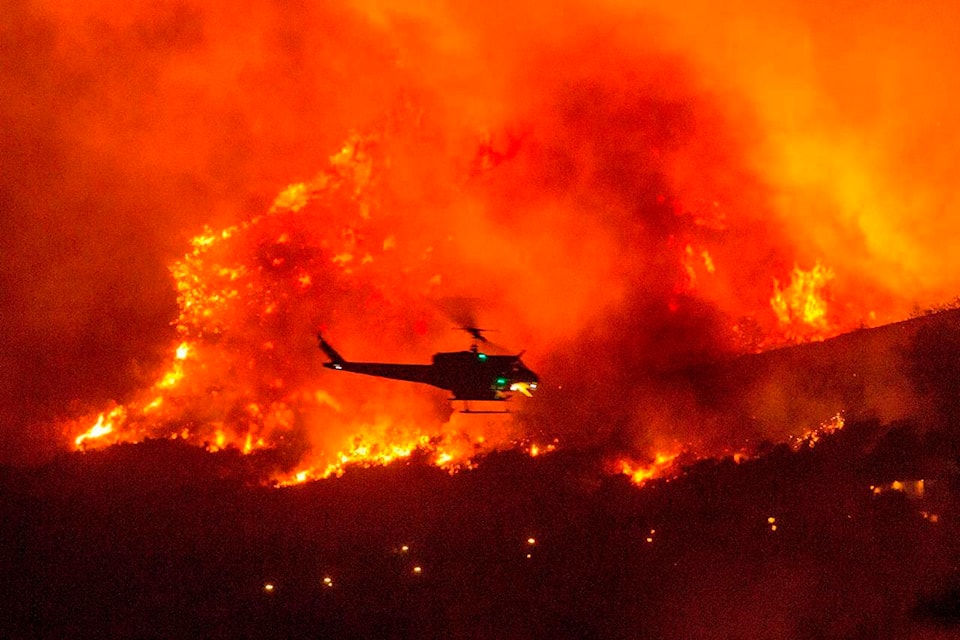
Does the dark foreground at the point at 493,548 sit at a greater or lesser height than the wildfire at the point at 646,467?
lesser

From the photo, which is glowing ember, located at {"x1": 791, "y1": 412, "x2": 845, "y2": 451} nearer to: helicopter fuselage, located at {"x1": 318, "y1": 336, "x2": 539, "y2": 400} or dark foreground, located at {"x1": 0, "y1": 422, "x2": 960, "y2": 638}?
dark foreground, located at {"x1": 0, "y1": 422, "x2": 960, "y2": 638}

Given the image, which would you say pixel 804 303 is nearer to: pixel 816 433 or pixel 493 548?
pixel 816 433

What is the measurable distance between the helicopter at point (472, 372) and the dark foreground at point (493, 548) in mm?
8962

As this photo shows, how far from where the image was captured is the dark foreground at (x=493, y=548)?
2425 centimetres

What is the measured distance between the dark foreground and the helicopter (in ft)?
29.4

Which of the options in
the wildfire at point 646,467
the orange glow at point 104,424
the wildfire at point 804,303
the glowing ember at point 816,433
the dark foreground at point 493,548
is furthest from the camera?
the wildfire at point 646,467

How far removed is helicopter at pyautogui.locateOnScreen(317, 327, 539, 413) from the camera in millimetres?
16031

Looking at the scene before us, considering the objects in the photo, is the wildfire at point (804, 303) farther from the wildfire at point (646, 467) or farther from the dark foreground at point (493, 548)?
the wildfire at point (646, 467)

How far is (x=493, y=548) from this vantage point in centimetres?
2523

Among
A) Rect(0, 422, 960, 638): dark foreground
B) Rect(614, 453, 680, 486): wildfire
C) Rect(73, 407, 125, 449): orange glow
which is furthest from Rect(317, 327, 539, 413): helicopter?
Rect(614, 453, 680, 486): wildfire

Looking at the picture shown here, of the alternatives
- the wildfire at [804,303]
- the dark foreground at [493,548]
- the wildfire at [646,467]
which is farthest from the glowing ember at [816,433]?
the wildfire at [646,467]

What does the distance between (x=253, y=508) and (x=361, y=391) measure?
4313 millimetres

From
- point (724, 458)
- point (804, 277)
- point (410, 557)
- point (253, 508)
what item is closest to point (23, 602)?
point (253, 508)

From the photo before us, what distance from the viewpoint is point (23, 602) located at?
24094mm
